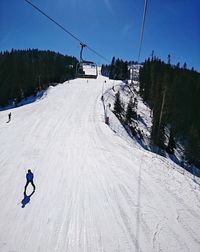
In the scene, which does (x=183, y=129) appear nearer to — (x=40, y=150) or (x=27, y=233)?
(x=40, y=150)

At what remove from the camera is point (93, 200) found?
459 inches

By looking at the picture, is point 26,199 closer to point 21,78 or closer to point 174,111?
point 174,111

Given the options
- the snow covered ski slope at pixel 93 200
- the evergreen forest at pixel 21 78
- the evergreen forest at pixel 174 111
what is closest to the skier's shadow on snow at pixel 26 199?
the snow covered ski slope at pixel 93 200

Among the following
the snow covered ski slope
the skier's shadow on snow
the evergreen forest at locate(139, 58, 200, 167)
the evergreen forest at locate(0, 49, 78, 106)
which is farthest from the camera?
the evergreen forest at locate(0, 49, 78, 106)

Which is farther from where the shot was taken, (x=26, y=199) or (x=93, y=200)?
(x=26, y=199)

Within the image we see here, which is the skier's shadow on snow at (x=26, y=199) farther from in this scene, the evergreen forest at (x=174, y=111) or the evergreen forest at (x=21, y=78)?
the evergreen forest at (x=21, y=78)

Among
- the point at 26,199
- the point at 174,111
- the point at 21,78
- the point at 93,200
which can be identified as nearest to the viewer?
the point at 93,200

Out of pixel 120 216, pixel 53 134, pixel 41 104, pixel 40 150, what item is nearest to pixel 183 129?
pixel 41 104

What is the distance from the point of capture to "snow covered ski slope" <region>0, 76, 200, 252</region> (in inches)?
344

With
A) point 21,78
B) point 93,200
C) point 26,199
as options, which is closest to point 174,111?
point 21,78

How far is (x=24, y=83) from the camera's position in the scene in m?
74.2

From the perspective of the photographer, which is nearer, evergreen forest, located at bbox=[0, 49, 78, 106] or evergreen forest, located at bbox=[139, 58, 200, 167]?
evergreen forest, located at bbox=[139, 58, 200, 167]

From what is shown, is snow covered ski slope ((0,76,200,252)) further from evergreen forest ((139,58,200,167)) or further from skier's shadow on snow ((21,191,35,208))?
evergreen forest ((139,58,200,167))

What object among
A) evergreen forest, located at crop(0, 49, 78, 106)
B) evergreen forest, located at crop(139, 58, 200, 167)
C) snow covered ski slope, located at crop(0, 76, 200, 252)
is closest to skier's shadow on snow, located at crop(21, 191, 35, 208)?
snow covered ski slope, located at crop(0, 76, 200, 252)
